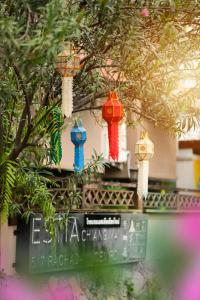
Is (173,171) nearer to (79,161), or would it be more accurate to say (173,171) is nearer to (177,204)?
(177,204)

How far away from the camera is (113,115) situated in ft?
27.7

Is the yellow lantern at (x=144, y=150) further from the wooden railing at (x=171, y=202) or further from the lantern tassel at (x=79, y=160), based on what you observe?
the wooden railing at (x=171, y=202)

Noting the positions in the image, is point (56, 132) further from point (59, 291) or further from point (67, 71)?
point (59, 291)

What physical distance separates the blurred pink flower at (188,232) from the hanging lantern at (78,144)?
5692 millimetres

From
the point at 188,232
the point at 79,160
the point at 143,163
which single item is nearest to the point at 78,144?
the point at 79,160

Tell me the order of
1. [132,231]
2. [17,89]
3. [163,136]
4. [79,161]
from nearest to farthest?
[17,89], [79,161], [132,231], [163,136]

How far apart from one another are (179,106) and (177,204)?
20.8 feet

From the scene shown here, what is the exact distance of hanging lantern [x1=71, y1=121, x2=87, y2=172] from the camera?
9.05 metres

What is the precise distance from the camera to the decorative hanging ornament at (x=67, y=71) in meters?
7.49

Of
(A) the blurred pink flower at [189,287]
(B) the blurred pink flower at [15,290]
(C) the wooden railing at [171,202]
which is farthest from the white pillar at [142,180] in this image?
(A) the blurred pink flower at [189,287]

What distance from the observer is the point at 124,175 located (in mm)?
15039

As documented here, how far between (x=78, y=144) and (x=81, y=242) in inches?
112

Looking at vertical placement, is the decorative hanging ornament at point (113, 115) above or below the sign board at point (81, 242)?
above

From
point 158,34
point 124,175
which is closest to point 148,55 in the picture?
point 158,34
